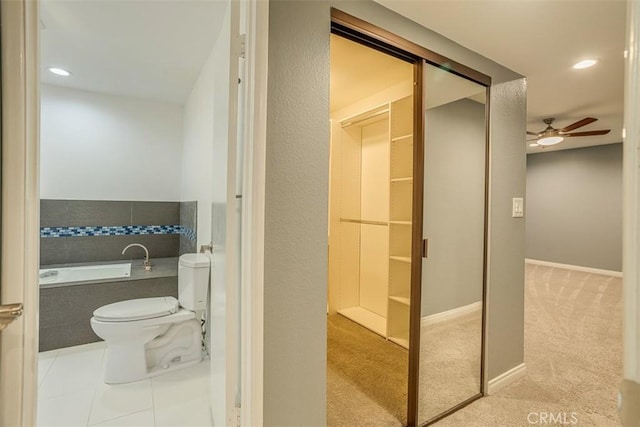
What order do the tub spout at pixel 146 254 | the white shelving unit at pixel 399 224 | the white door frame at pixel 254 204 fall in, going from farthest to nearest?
the tub spout at pixel 146 254
the white shelving unit at pixel 399 224
the white door frame at pixel 254 204

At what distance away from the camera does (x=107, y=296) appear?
2.61 meters

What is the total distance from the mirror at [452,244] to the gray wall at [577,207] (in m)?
5.07

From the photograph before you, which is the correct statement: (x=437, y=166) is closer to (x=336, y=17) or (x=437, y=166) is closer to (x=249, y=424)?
(x=336, y=17)

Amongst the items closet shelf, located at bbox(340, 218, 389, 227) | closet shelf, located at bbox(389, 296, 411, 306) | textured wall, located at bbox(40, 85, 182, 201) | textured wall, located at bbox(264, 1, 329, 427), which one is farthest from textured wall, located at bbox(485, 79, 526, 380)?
textured wall, located at bbox(40, 85, 182, 201)

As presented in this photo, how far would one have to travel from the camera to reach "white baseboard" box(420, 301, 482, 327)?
1.79 meters

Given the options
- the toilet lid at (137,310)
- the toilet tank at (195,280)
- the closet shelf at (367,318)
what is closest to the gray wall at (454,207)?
the closet shelf at (367,318)

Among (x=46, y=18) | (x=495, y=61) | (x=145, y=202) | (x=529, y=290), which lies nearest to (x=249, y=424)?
(x=495, y=61)

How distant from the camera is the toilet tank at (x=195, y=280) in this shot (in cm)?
207

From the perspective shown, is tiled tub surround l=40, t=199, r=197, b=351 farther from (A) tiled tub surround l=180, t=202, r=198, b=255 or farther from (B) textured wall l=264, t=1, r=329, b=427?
(B) textured wall l=264, t=1, r=329, b=427

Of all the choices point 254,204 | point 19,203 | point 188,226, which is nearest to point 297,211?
point 254,204

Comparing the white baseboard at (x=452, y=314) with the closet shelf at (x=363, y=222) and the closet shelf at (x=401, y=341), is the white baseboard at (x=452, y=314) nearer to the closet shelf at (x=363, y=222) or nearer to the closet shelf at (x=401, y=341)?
the closet shelf at (x=401, y=341)

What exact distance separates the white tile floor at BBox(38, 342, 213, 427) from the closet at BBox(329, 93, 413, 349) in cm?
165

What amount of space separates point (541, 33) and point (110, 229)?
4085mm

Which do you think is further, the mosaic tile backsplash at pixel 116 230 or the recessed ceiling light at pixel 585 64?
the mosaic tile backsplash at pixel 116 230
